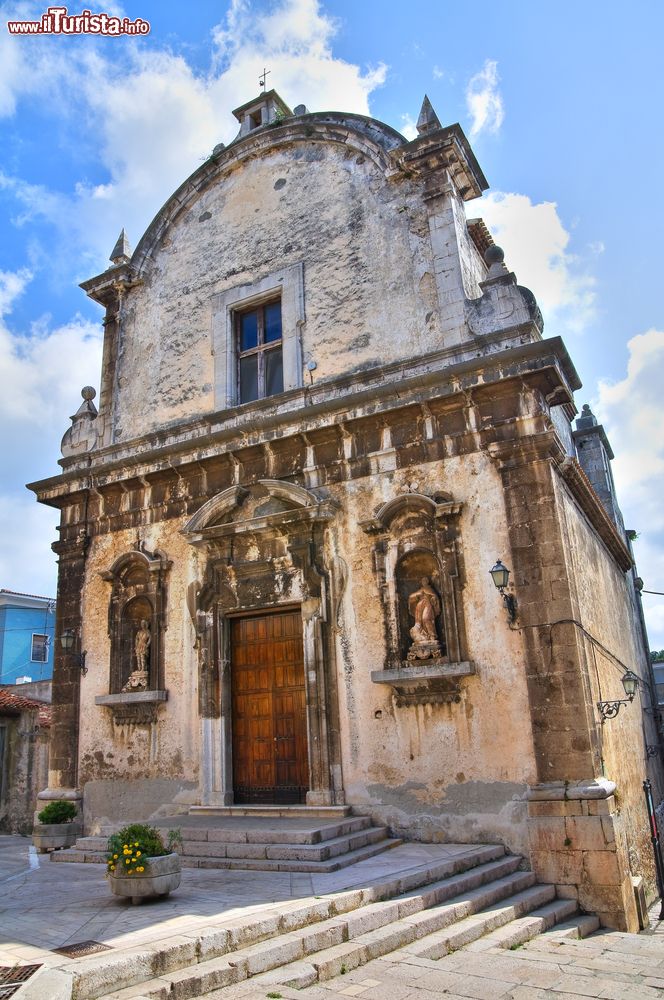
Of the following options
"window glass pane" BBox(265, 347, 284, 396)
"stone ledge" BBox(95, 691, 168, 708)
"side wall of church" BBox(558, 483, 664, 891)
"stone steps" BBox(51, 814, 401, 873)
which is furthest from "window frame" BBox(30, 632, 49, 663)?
"side wall of church" BBox(558, 483, 664, 891)

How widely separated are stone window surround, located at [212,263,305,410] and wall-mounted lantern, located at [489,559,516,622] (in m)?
4.37

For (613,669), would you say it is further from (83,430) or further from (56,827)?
(83,430)

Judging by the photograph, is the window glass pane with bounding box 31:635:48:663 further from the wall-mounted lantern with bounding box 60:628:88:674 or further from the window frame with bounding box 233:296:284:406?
the window frame with bounding box 233:296:284:406

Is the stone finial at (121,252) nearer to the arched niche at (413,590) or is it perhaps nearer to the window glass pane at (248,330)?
the window glass pane at (248,330)

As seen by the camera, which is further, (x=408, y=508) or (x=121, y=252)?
(x=121, y=252)

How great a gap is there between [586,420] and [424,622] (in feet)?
33.8

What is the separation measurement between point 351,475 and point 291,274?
12.2ft

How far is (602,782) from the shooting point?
323 inches

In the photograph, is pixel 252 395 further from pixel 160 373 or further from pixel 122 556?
pixel 122 556

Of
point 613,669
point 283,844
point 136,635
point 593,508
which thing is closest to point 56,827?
point 136,635

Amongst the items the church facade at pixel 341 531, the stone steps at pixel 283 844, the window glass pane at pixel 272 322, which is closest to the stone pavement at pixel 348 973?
the stone steps at pixel 283 844

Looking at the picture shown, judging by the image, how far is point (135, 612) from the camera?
1226 cm

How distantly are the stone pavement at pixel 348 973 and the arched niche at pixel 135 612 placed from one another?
13.0 feet

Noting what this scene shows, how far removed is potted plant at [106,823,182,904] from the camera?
643cm
